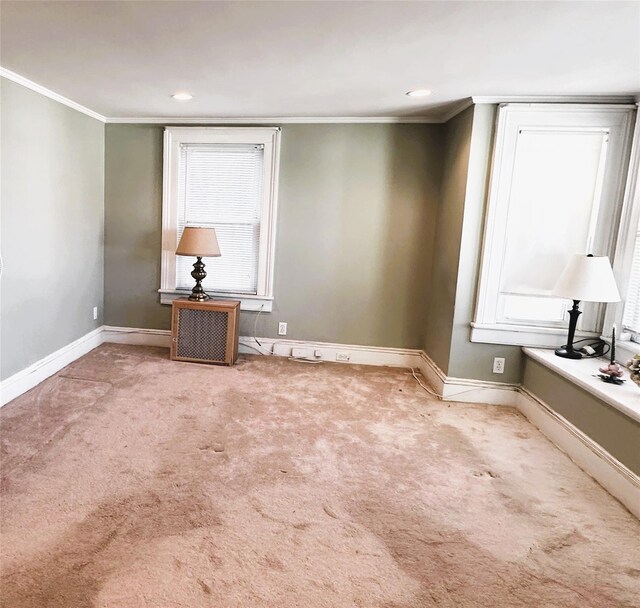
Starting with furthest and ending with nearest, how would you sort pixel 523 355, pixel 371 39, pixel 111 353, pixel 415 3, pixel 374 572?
pixel 111 353, pixel 523 355, pixel 371 39, pixel 415 3, pixel 374 572

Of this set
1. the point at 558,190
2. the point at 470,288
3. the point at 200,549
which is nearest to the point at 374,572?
the point at 200,549

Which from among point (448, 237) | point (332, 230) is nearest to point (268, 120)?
point (332, 230)

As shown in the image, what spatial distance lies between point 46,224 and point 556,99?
12.4 feet

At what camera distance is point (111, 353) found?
13.2 ft

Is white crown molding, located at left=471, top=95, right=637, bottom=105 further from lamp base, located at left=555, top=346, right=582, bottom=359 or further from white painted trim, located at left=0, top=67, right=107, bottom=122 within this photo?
white painted trim, located at left=0, top=67, right=107, bottom=122

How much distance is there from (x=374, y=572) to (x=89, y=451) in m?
1.66

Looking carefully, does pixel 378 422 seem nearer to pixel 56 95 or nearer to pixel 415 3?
pixel 415 3

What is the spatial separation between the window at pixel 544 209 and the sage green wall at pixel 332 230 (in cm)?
78

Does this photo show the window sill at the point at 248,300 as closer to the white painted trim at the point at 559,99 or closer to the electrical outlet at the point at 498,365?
the electrical outlet at the point at 498,365

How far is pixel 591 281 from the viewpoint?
8.70 feet

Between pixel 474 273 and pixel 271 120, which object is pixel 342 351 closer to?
pixel 474 273

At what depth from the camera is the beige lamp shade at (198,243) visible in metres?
3.71

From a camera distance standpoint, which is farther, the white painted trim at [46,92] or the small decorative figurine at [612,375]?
the white painted trim at [46,92]

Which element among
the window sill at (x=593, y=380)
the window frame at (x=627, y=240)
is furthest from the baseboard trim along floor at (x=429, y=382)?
the window frame at (x=627, y=240)
